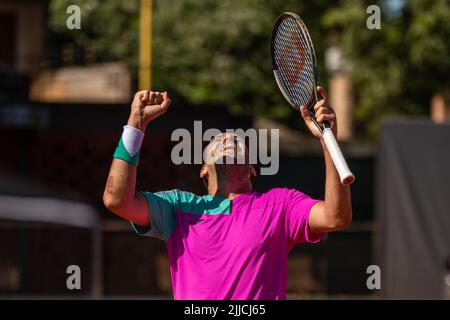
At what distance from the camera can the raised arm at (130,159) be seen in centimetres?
433

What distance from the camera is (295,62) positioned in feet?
15.9

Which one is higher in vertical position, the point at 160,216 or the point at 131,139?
the point at 131,139

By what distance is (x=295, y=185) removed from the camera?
1712cm

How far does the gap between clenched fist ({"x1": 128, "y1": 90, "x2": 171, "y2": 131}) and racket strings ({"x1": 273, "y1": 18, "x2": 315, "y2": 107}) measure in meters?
0.66

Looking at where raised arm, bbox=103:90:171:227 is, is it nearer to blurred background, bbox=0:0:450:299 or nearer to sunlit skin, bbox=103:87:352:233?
sunlit skin, bbox=103:87:352:233

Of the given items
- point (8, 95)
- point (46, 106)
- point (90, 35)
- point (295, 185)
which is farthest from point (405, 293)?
point (90, 35)

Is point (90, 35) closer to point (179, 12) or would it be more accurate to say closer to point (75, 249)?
point (179, 12)

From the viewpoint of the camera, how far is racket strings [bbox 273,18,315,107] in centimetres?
465

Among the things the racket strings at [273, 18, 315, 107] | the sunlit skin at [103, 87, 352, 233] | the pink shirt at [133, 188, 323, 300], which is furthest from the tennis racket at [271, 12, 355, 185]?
the pink shirt at [133, 188, 323, 300]

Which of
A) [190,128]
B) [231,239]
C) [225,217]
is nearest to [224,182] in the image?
[225,217]

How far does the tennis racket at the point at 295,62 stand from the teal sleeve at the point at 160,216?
71 cm

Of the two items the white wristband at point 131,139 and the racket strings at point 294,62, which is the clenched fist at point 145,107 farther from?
the racket strings at point 294,62

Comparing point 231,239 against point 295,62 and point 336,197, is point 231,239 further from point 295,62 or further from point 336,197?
point 295,62

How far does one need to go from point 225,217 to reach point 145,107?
Answer: 0.56 m
